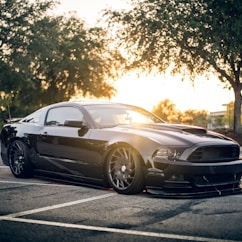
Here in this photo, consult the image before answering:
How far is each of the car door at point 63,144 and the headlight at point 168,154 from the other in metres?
1.40

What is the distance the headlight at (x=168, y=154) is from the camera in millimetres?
6562

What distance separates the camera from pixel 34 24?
3934cm

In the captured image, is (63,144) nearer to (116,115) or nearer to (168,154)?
(116,115)

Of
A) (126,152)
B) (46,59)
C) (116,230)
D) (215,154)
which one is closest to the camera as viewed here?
(116,230)

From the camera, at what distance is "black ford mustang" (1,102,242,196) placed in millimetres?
6566

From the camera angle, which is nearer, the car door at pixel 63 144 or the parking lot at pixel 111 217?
the parking lot at pixel 111 217

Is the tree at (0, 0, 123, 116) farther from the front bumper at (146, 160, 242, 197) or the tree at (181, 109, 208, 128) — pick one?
the tree at (181, 109, 208, 128)

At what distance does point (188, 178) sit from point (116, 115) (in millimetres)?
2010

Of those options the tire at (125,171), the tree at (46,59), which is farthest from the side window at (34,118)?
the tree at (46,59)

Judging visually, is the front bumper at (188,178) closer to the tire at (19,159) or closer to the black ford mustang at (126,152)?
the black ford mustang at (126,152)

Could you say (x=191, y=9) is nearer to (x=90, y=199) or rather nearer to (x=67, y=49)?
(x=90, y=199)

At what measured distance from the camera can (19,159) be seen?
29.7ft

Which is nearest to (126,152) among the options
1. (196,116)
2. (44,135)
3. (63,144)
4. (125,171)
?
(125,171)

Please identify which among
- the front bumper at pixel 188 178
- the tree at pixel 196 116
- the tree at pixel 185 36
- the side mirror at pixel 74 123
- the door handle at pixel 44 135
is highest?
the tree at pixel 185 36
